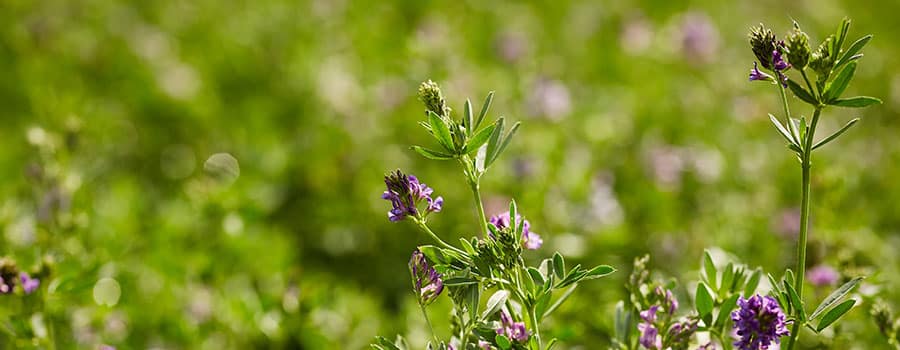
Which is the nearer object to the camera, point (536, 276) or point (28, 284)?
point (536, 276)

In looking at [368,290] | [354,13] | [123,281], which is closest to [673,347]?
[123,281]

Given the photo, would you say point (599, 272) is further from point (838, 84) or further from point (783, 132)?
point (838, 84)

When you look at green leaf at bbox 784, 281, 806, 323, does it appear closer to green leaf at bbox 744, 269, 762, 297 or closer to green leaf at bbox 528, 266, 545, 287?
green leaf at bbox 744, 269, 762, 297

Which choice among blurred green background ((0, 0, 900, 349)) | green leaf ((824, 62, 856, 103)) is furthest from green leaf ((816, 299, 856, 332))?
blurred green background ((0, 0, 900, 349))

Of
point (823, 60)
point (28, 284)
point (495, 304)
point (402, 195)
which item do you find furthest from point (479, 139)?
point (28, 284)

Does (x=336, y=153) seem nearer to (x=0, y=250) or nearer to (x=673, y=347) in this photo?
(x=0, y=250)
